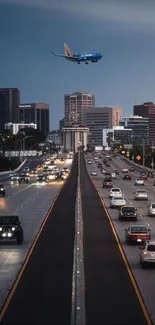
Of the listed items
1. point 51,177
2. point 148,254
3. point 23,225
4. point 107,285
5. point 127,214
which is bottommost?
point 51,177

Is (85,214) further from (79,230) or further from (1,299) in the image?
(1,299)

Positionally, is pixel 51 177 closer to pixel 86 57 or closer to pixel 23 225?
pixel 86 57

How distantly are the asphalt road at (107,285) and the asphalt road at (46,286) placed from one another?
2.42 ft

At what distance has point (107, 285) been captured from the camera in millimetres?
27625

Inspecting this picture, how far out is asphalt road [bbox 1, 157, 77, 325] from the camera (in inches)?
872

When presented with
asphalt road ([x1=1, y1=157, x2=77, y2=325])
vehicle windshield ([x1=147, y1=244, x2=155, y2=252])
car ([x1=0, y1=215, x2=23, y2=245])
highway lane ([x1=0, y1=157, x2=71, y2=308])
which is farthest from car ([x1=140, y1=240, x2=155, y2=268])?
car ([x1=0, y1=215, x2=23, y2=245])

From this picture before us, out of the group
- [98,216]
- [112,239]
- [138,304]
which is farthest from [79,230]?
[138,304]

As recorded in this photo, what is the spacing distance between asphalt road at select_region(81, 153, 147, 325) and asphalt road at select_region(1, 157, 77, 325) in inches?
29.0

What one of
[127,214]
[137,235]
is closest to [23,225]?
[127,214]

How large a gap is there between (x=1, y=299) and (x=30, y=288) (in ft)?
6.62

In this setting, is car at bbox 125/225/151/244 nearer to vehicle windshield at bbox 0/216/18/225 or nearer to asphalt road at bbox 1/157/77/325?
asphalt road at bbox 1/157/77/325

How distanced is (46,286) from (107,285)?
216 cm

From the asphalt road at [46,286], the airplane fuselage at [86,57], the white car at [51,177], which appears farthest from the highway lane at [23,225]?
the white car at [51,177]

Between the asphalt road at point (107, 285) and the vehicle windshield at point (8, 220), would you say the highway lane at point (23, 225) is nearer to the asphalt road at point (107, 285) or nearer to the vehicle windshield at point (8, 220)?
the vehicle windshield at point (8, 220)
